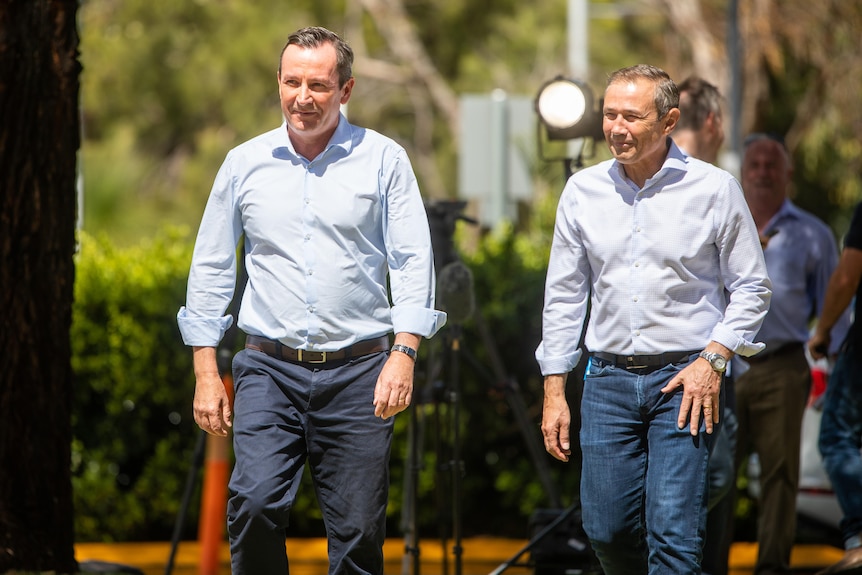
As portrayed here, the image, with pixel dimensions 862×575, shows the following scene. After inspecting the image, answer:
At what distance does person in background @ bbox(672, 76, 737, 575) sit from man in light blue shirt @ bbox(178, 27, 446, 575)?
1272 mm

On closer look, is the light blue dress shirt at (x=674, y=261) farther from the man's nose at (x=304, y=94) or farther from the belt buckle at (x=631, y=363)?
the man's nose at (x=304, y=94)

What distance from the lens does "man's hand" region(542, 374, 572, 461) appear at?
4277 mm

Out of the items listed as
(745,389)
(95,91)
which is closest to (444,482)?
(745,389)

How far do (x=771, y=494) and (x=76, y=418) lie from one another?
3.77 metres

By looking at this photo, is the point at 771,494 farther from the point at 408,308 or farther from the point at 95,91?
the point at 95,91

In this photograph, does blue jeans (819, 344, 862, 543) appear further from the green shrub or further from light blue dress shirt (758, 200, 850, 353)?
the green shrub

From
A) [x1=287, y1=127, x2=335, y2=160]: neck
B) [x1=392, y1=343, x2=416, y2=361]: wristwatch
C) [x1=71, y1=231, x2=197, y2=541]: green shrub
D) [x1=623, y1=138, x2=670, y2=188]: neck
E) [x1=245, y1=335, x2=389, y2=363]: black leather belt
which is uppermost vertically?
[x1=287, y1=127, x2=335, y2=160]: neck

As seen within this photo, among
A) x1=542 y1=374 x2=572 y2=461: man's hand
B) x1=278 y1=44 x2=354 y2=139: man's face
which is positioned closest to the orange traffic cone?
x1=278 y1=44 x2=354 y2=139: man's face

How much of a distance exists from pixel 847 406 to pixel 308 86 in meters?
2.93

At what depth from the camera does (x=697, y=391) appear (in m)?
4.06

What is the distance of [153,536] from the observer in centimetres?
767

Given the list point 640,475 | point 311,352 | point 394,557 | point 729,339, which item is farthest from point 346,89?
point 394,557

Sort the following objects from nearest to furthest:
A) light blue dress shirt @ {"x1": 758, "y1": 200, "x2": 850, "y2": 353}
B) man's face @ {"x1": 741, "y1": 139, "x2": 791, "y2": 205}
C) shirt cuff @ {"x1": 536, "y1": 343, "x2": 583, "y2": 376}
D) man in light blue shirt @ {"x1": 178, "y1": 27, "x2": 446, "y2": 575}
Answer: man in light blue shirt @ {"x1": 178, "y1": 27, "x2": 446, "y2": 575}, shirt cuff @ {"x1": 536, "y1": 343, "x2": 583, "y2": 376}, light blue dress shirt @ {"x1": 758, "y1": 200, "x2": 850, "y2": 353}, man's face @ {"x1": 741, "y1": 139, "x2": 791, "y2": 205}

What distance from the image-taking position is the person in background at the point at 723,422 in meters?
4.85
